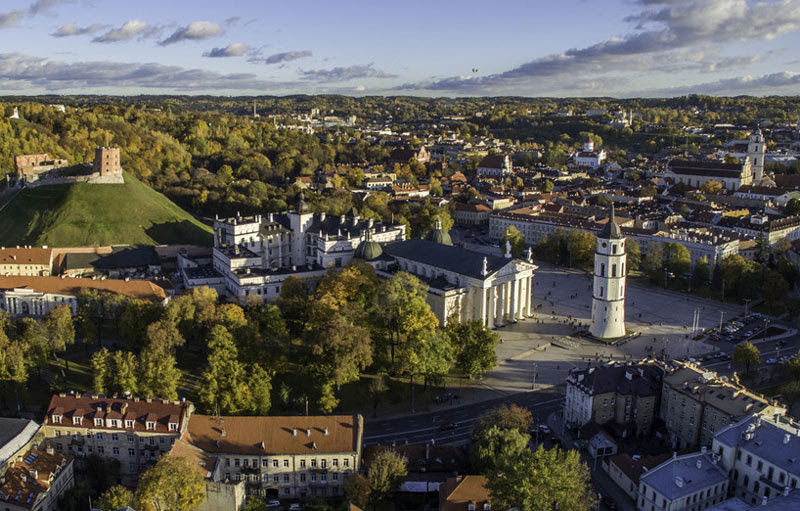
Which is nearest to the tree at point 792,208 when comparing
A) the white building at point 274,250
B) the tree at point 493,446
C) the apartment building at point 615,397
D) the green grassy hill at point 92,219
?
the white building at point 274,250

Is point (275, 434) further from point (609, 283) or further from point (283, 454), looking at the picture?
point (609, 283)

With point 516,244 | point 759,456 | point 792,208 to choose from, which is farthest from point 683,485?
point 792,208

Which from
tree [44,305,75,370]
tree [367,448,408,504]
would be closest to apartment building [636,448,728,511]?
tree [367,448,408,504]

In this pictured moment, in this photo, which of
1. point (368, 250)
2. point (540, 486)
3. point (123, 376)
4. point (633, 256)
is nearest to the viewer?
point (540, 486)

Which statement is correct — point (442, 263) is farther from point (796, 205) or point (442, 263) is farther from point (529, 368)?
point (796, 205)

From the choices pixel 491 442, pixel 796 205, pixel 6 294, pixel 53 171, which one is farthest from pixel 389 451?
pixel 796 205
